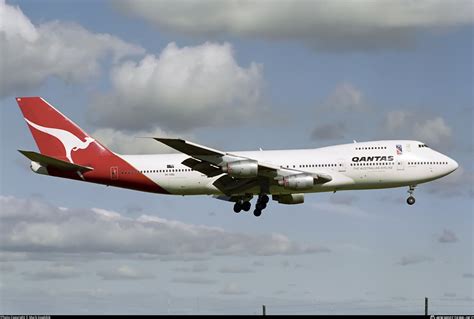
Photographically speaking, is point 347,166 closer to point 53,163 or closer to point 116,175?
point 116,175

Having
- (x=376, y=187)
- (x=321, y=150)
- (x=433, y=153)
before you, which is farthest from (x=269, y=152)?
(x=433, y=153)

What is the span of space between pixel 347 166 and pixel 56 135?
→ 26878 millimetres

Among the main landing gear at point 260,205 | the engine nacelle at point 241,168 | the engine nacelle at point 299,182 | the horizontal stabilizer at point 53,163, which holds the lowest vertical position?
the main landing gear at point 260,205

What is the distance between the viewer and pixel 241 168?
64.6m

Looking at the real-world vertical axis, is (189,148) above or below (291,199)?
above

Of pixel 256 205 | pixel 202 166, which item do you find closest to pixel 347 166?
pixel 256 205

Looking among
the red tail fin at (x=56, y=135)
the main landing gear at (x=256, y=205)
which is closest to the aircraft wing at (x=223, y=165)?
the main landing gear at (x=256, y=205)

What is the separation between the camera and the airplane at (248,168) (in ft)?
215

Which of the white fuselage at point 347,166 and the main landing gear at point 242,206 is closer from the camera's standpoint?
the white fuselage at point 347,166

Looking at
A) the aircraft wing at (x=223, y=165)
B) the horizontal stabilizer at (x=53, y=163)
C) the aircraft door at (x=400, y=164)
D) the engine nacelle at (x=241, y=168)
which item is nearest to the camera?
the aircraft wing at (x=223, y=165)

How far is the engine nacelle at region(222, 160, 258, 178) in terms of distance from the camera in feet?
212

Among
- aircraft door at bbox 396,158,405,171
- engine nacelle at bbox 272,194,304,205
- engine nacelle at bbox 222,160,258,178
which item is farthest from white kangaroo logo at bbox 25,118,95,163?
aircraft door at bbox 396,158,405,171

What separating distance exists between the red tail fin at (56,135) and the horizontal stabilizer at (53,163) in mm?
1196

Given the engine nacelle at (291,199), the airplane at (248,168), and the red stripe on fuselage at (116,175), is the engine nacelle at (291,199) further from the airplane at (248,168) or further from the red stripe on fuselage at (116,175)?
the red stripe on fuselage at (116,175)
